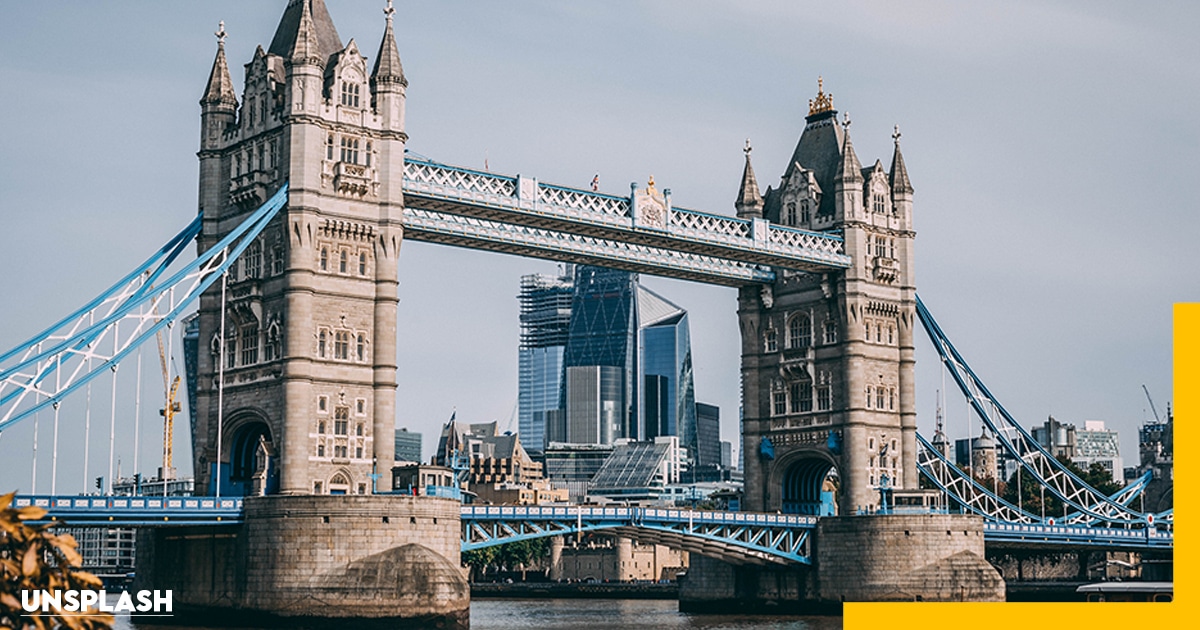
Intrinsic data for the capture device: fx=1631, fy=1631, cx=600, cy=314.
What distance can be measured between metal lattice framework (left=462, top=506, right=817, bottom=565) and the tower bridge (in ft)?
0.64

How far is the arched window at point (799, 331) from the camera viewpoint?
101 meters

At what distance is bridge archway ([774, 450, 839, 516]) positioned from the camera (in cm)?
9969

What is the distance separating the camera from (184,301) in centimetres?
7244

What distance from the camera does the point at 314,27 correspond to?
78.4 meters

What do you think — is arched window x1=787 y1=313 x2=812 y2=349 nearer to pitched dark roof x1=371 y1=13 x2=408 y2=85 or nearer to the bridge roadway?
the bridge roadway

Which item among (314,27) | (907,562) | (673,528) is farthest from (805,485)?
(314,27)

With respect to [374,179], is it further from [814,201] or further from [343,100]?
[814,201]

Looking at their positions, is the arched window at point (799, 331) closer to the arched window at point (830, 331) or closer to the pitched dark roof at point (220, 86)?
the arched window at point (830, 331)

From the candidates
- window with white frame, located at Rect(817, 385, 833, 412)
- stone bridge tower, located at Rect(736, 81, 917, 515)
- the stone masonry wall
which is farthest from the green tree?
window with white frame, located at Rect(817, 385, 833, 412)

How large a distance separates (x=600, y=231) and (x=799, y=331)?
1964 cm

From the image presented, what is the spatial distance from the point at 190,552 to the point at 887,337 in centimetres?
4577

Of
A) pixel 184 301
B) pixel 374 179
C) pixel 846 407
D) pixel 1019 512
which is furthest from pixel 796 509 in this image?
pixel 184 301

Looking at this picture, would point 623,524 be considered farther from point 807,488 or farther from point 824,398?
point 807,488

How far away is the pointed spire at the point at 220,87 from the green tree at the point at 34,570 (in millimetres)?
68840
